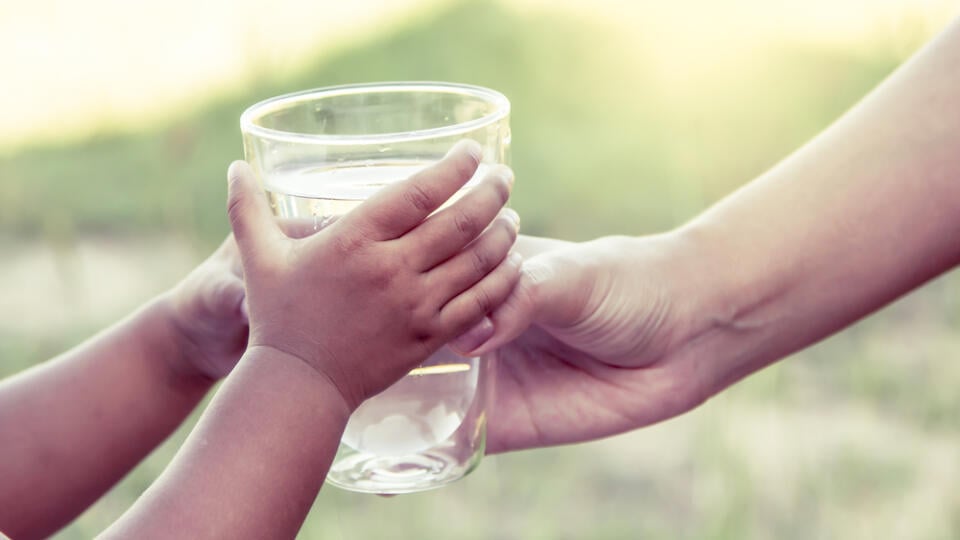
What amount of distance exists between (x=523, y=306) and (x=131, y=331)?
37 centimetres

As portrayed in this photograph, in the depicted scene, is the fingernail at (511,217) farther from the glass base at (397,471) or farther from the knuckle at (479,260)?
the glass base at (397,471)

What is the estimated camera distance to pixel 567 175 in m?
1.93

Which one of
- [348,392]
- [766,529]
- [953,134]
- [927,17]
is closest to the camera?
[348,392]

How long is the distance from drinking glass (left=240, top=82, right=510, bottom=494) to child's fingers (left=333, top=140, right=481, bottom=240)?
0.06ft

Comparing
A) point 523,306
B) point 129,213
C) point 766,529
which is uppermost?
point 523,306

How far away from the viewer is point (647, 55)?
214 cm

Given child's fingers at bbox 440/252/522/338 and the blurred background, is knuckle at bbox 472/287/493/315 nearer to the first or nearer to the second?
child's fingers at bbox 440/252/522/338

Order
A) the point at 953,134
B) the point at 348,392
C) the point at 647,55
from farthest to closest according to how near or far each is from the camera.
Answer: the point at 647,55 < the point at 953,134 < the point at 348,392

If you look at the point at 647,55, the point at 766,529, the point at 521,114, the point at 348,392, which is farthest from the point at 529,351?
the point at 647,55

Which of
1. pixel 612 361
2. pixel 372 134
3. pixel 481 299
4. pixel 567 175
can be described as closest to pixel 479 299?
pixel 481 299

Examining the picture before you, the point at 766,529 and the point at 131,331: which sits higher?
the point at 131,331

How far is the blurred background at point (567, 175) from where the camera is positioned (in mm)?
1390

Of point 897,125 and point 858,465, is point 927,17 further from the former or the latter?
point 897,125

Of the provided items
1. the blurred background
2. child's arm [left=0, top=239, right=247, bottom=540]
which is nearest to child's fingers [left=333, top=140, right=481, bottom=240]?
child's arm [left=0, top=239, right=247, bottom=540]
